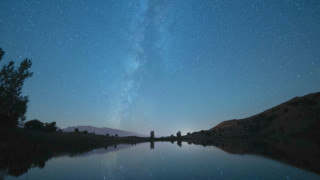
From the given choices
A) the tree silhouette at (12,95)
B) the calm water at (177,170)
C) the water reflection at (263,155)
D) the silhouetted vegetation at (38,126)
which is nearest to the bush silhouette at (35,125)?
the silhouetted vegetation at (38,126)

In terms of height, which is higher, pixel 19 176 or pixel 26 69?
pixel 26 69

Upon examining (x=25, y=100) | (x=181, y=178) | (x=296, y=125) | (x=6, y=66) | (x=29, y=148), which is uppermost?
(x=6, y=66)

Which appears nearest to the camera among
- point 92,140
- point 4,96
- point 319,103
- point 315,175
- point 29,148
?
point 315,175

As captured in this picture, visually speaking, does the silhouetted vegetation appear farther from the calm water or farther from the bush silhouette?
the calm water

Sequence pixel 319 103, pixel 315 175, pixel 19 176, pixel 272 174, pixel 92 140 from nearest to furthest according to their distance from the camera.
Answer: pixel 315 175 → pixel 272 174 → pixel 19 176 → pixel 92 140 → pixel 319 103

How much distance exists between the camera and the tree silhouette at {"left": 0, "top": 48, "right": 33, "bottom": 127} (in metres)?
51.8

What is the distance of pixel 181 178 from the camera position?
54.7 ft

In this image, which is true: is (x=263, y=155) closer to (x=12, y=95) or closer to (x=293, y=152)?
(x=293, y=152)

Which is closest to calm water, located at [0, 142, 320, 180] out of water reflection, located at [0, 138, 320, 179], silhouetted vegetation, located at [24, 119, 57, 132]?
water reflection, located at [0, 138, 320, 179]

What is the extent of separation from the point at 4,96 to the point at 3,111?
13.2 ft

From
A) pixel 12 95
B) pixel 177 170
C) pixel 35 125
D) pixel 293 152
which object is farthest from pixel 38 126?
pixel 293 152

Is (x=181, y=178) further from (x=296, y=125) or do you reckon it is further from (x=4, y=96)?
(x=296, y=125)

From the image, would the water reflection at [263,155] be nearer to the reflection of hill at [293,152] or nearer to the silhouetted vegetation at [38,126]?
the reflection of hill at [293,152]

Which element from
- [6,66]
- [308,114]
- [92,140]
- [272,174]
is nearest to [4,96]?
[6,66]
